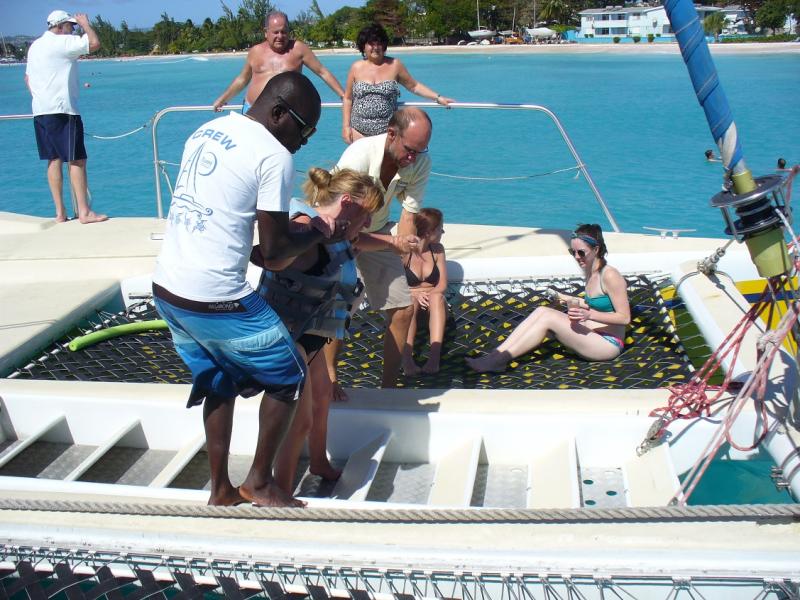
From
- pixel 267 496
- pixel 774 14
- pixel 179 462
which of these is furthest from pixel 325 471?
pixel 774 14

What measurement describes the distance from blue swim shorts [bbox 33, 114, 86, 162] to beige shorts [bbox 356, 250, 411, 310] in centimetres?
396

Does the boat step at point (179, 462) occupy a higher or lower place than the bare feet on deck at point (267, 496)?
lower

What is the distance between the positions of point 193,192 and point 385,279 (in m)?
1.42

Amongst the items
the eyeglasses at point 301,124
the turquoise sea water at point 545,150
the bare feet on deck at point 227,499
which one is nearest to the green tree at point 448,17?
the turquoise sea water at point 545,150

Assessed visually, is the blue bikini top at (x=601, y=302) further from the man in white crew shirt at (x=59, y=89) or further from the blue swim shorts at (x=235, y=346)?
the man in white crew shirt at (x=59, y=89)

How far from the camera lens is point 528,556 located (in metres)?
2.42

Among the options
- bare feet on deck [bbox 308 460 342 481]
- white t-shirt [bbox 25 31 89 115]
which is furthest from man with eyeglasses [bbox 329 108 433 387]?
Result: white t-shirt [bbox 25 31 89 115]

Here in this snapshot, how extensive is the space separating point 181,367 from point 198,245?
7.07ft

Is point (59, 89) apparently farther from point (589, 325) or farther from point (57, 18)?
point (589, 325)

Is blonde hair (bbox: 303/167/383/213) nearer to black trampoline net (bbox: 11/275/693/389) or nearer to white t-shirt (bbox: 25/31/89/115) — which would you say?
black trampoline net (bbox: 11/275/693/389)

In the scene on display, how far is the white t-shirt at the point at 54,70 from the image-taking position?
21.1 feet

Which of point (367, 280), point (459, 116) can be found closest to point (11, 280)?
point (367, 280)

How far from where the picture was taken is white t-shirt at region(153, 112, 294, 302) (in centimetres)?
236

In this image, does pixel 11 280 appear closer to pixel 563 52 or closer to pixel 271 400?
pixel 271 400
